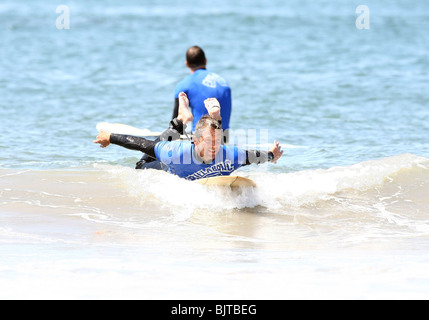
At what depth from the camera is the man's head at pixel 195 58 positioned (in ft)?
25.9

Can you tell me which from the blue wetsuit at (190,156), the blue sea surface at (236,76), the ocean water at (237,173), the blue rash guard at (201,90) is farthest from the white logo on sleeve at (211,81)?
the blue sea surface at (236,76)

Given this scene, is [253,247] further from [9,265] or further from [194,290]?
[9,265]

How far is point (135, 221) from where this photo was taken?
6.58 m

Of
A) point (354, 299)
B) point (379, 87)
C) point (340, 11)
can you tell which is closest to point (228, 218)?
point (354, 299)

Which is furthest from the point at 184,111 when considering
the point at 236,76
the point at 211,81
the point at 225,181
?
the point at 236,76

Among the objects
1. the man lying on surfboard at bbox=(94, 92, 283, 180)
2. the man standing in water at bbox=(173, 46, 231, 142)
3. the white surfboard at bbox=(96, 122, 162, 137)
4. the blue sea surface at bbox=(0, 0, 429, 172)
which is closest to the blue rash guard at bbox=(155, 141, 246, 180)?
the man lying on surfboard at bbox=(94, 92, 283, 180)

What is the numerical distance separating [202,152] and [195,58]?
1692mm

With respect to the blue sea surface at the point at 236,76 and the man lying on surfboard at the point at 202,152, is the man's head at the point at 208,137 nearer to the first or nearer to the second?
the man lying on surfboard at the point at 202,152

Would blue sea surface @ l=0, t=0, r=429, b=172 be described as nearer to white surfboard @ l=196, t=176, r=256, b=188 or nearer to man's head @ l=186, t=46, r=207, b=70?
man's head @ l=186, t=46, r=207, b=70

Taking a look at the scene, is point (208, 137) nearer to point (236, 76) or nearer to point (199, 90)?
point (199, 90)

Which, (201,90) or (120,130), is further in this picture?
(120,130)

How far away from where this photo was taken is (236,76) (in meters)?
17.9
